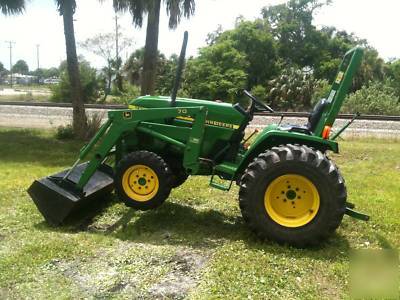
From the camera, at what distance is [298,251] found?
15.5 ft

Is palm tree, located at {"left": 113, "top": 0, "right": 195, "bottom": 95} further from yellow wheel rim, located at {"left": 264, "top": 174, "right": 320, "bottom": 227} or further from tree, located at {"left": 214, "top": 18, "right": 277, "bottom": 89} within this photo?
tree, located at {"left": 214, "top": 18, "right": 277, "bottom": 89}

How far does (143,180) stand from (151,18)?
9149 mm

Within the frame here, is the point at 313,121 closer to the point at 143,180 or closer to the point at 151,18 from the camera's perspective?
the point at 143,180

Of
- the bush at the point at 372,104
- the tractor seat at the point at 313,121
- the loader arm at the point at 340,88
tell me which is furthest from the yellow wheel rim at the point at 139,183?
the bush at the point at 372,104

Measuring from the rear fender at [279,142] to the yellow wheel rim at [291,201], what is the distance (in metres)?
0.51

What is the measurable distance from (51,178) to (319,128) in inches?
129

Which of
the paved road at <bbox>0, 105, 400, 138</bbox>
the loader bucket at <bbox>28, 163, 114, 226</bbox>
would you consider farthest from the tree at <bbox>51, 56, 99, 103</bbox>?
the loader bucket at <bbox>28, 163, 114, 226</bbox>

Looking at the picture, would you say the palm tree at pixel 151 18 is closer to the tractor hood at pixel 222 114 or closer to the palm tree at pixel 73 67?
the palm tree at pixel 73 67

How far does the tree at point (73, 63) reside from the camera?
12.9 metres

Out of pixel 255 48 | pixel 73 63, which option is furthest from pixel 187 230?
pixel 255 48

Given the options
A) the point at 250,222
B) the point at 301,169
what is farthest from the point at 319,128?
the point at 250,222

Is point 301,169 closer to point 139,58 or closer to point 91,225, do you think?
point 91,225

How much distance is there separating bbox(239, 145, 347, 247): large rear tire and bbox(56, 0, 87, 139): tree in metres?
9.39

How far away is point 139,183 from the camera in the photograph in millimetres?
5555
